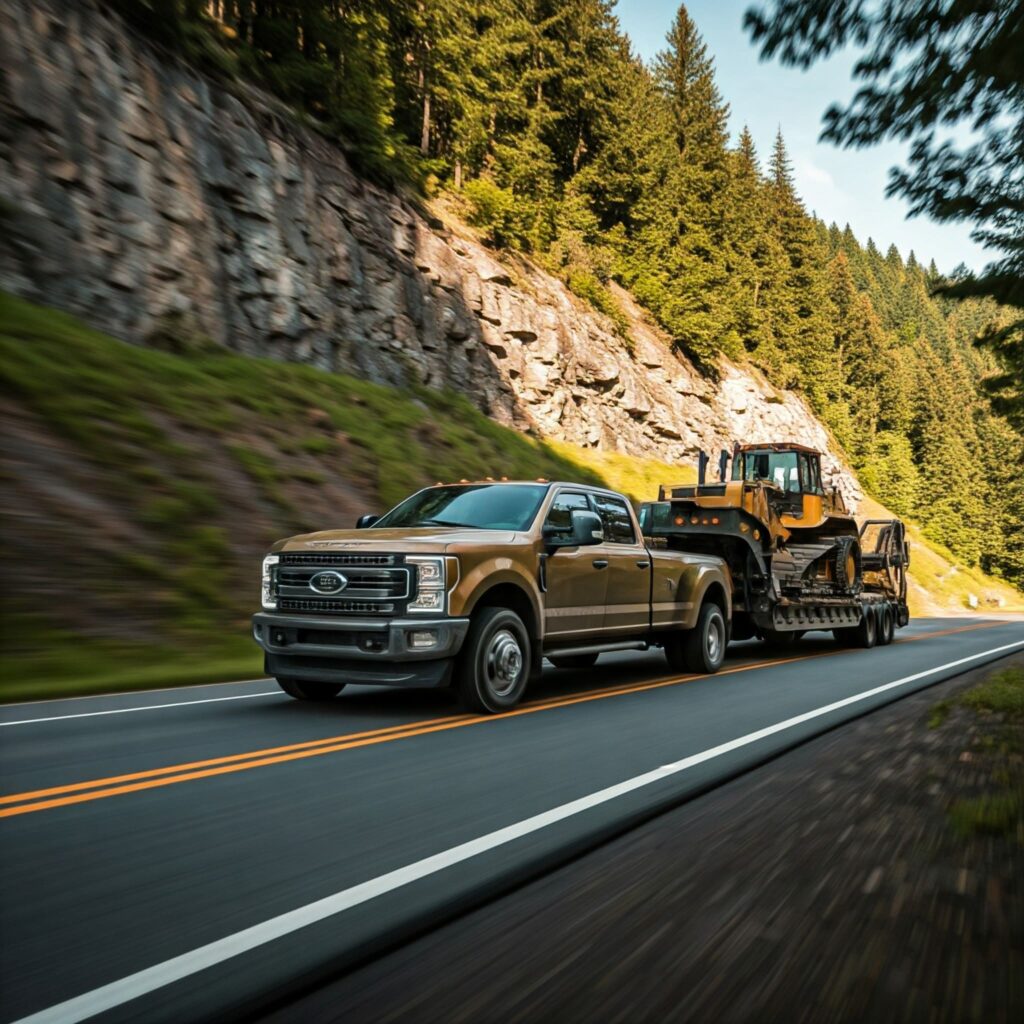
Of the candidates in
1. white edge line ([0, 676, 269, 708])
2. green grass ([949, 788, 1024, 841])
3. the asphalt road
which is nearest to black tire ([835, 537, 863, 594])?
the asphalt road

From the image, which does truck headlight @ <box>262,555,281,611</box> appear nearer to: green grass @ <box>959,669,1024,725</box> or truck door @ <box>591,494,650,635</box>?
truck door @ <box>591,494,650,635</box>

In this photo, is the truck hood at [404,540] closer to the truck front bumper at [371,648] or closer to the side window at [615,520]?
the truck front bumper at [371,648]

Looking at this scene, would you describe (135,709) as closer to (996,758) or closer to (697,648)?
(697,648)

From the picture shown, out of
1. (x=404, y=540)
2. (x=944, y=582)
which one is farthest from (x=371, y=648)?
(x=944, y=582)

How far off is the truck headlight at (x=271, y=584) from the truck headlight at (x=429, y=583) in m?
1.41

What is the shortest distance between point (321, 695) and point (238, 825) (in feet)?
13.7

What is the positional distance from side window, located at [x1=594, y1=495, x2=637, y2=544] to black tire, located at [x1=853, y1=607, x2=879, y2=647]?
8025 millimetres

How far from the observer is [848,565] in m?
17.2

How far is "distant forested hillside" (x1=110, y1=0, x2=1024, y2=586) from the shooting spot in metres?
28.8

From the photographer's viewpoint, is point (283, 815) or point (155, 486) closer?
point (283, 815)

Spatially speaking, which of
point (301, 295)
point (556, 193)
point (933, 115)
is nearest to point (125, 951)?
point (933, 115)

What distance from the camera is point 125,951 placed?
2885 mm

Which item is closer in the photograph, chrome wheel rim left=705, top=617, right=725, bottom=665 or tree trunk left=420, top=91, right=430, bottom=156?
chrome wheel rim left=705, top=617, right=725, bottom=665

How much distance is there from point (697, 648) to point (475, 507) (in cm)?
379
